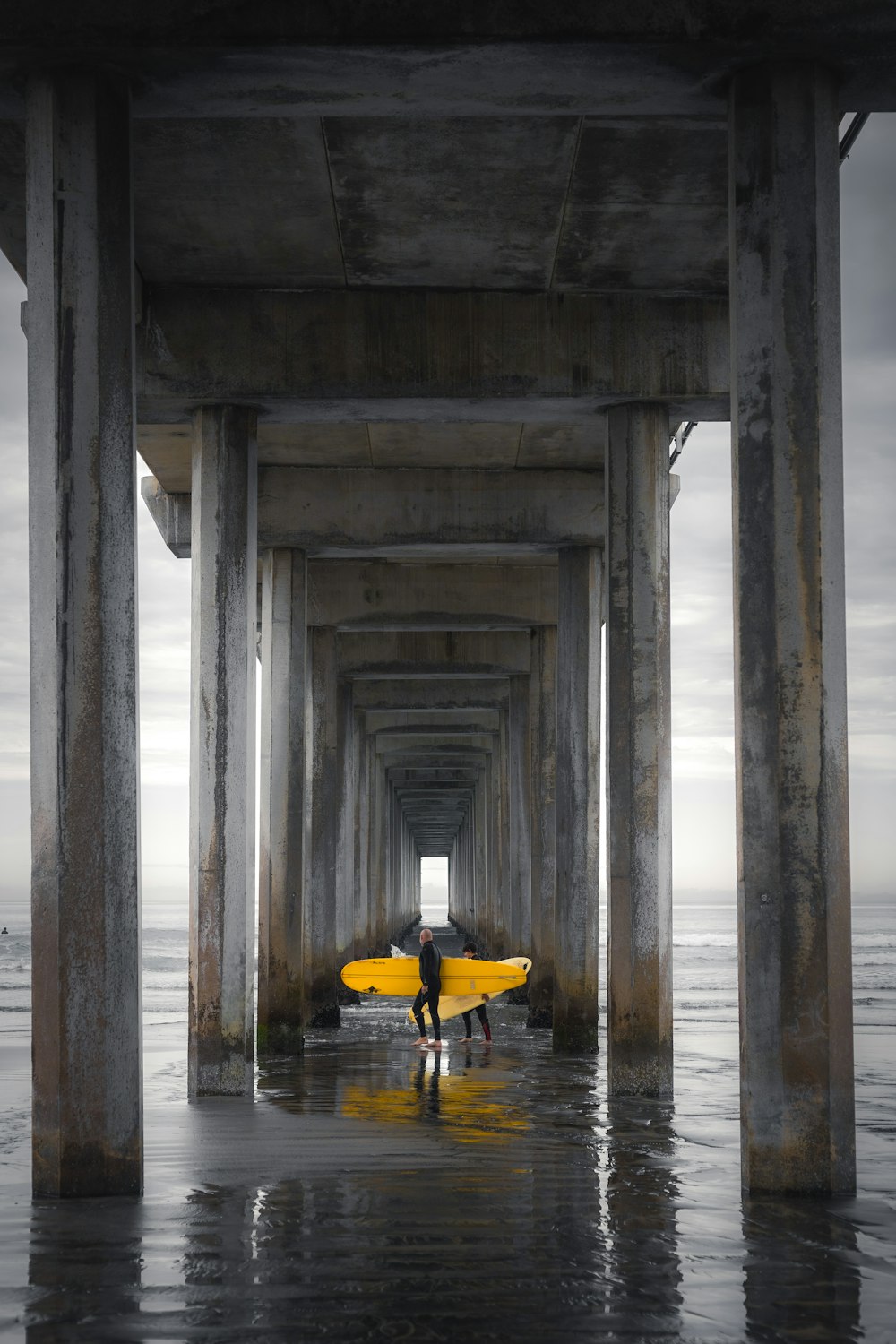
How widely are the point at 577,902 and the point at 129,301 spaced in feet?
33.8

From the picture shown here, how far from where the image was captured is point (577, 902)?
55.2 ft

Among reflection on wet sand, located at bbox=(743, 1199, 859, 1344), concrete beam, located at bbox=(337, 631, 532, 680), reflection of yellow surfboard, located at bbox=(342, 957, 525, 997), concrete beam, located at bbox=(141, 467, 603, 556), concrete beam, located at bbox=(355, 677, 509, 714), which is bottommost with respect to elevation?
reflection of yellow surfboard, located at bbox=(342, 957, 525, 997)

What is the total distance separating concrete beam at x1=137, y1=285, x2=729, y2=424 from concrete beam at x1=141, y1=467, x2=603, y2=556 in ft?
15.4

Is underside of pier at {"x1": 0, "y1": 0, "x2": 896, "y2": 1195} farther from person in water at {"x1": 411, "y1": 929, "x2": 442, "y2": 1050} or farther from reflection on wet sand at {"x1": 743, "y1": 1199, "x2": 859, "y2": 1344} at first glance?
person in water at {"x1": 411, "y1": 929, "x2": 442, "y2": 1050}

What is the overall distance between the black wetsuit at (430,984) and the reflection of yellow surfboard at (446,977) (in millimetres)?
910

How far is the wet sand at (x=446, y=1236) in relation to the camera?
532 cm

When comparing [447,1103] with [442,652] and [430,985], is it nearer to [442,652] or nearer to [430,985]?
[430,985]

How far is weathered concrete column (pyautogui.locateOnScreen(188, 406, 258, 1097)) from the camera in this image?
1270cm

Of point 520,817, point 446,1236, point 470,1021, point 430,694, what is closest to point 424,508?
point 470,1021

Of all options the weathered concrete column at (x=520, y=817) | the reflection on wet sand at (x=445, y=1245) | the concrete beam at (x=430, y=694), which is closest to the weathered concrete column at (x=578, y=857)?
the reflection on wet sand at (x=445, y=1245)

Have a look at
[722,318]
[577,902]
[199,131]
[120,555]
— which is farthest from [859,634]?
[120,555]

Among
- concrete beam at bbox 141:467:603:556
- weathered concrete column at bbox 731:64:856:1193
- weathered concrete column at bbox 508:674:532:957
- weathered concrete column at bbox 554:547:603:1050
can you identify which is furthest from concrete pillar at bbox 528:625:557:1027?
weathered concrete column at bbox 731:64:856:1193

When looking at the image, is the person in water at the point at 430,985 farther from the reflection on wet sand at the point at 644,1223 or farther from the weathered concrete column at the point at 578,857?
the reflection on wet sand at the point at 644,1223

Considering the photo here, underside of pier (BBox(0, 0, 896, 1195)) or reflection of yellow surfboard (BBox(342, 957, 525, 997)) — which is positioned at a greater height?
underside of pier (BBox(0, 0, 896, 1195))
